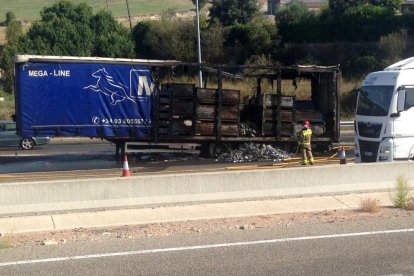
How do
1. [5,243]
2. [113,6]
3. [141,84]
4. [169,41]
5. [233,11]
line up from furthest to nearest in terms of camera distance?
[113,6]
[233,11]
[169,41]
[141,84]
[5,243]

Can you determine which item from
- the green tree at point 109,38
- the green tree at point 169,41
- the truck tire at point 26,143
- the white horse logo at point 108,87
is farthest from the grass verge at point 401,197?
the green tree at point 109,38

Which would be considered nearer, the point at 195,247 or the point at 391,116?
the point at 195,247

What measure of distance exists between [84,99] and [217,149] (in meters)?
4.77

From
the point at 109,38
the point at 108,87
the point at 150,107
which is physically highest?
the point at 109,38

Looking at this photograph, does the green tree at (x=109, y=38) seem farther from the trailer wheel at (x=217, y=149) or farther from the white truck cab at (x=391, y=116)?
the white truck cab at (x=391, y=116)

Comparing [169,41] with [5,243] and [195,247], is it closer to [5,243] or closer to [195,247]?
[5,243]

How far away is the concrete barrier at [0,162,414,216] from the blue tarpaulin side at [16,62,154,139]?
393 inches

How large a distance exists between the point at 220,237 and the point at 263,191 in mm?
3154

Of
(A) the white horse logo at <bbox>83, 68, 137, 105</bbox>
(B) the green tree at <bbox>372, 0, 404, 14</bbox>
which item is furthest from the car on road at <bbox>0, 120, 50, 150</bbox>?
(B) the green tree at <bbox>372, 0, 404, 14</bbox>

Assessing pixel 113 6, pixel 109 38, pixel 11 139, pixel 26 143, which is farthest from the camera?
pixel 113 6

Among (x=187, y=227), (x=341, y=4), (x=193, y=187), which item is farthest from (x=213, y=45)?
(x=187, y=227)

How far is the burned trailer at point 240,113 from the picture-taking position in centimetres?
2317

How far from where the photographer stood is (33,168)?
22172mm

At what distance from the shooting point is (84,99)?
22453mm
